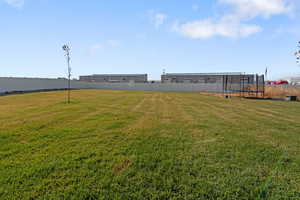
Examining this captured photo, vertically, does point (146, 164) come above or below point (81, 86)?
below

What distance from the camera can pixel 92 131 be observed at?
401cm

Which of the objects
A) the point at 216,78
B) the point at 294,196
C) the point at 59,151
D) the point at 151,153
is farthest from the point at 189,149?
the point at 216,78

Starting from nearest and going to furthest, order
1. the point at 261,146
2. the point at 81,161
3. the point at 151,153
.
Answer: the point at 81,161 < the point at 151,153 < the point at 261,146

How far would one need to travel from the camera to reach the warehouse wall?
1787 centimetres

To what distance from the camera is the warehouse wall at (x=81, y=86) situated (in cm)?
1787

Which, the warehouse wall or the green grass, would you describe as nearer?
the green grass

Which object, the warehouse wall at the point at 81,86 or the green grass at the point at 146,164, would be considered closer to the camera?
the green grass at the point at 146,164

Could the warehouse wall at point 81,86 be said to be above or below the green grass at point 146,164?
above

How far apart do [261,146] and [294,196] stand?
1531 mm

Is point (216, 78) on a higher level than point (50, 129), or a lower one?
higher

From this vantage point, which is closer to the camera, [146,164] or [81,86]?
[146,164]

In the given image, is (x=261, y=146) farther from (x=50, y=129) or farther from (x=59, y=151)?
(x=50, y=129)

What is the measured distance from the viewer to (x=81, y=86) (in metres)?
30.6

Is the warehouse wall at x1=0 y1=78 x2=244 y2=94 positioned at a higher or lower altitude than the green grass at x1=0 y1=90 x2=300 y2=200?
higher
